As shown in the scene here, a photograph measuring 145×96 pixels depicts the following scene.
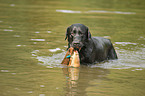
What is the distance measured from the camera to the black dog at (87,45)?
992 cm

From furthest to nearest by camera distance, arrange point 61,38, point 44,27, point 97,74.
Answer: point 44,27
point 61,38
point 97,74

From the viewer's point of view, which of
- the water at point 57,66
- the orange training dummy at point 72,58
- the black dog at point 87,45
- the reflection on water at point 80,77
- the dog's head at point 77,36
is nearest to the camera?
the reflection on water at point 80,77

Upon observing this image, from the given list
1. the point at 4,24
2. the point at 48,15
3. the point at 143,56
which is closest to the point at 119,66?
the point at 143,56

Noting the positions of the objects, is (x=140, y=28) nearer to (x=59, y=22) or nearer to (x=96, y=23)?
(x=96, y=23)

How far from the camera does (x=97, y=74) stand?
965cm

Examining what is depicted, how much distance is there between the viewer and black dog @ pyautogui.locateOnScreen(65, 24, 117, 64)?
32.6 ft

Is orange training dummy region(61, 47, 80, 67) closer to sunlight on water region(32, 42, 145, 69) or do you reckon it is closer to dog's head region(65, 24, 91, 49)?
dog's head region(65, 24, 91, 49)

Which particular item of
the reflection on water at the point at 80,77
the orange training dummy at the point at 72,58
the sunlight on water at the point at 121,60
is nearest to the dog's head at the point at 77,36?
the orange training dummy at the point at 72,58

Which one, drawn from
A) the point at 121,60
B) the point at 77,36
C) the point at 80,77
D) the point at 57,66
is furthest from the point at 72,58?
the point at 121,60

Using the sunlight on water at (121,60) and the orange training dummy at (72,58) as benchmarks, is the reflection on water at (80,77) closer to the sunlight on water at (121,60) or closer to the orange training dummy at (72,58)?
the orange training dummy at (72,58)

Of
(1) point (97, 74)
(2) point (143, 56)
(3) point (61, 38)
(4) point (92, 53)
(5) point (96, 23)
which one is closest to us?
(1) point (97, 74)

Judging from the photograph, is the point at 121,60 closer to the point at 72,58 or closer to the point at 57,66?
the point at 72,58

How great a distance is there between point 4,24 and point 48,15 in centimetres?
577

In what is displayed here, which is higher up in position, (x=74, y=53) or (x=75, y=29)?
(x=75, y=29)
